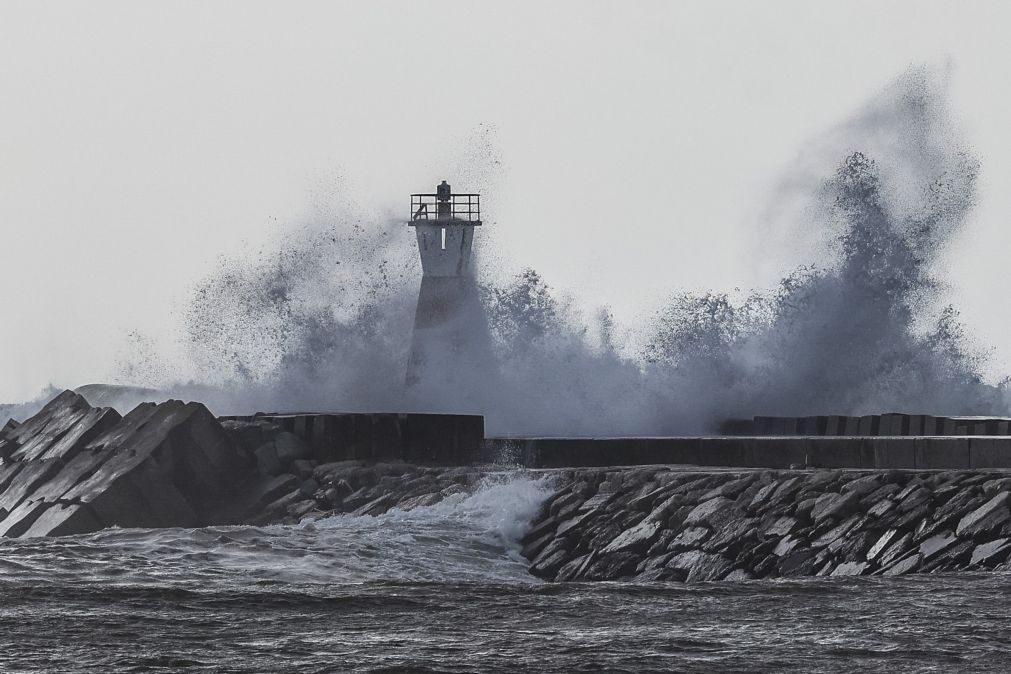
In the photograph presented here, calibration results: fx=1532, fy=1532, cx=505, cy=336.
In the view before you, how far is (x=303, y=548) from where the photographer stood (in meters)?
9.73

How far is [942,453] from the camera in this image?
33.8ft

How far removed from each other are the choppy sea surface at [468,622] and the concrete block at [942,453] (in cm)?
314

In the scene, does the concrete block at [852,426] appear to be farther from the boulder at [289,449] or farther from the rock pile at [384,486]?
the boulder at [289,449]

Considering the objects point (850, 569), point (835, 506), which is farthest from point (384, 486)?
point (850, 569)

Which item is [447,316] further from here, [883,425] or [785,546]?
[785,546]

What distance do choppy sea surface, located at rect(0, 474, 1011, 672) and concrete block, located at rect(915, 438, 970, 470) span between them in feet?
10.3

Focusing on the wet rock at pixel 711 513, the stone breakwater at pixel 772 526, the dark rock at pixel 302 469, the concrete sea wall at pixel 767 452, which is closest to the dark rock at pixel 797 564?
the stone breakwater at pixel 772 526

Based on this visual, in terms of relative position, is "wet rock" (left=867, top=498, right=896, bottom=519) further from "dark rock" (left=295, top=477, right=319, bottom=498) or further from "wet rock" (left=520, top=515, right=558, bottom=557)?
"dark rock" (left=295, top=477, right=319, bottom=498)

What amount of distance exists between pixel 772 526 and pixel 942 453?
5.70ft

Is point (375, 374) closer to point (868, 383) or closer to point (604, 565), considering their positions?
point (868, 383)

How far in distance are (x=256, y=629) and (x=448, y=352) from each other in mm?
14645

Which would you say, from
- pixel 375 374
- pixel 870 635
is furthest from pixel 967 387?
pixel 870 635

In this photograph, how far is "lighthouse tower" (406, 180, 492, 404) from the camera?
20000 millimetres

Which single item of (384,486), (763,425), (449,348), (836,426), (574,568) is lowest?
(574,568)
